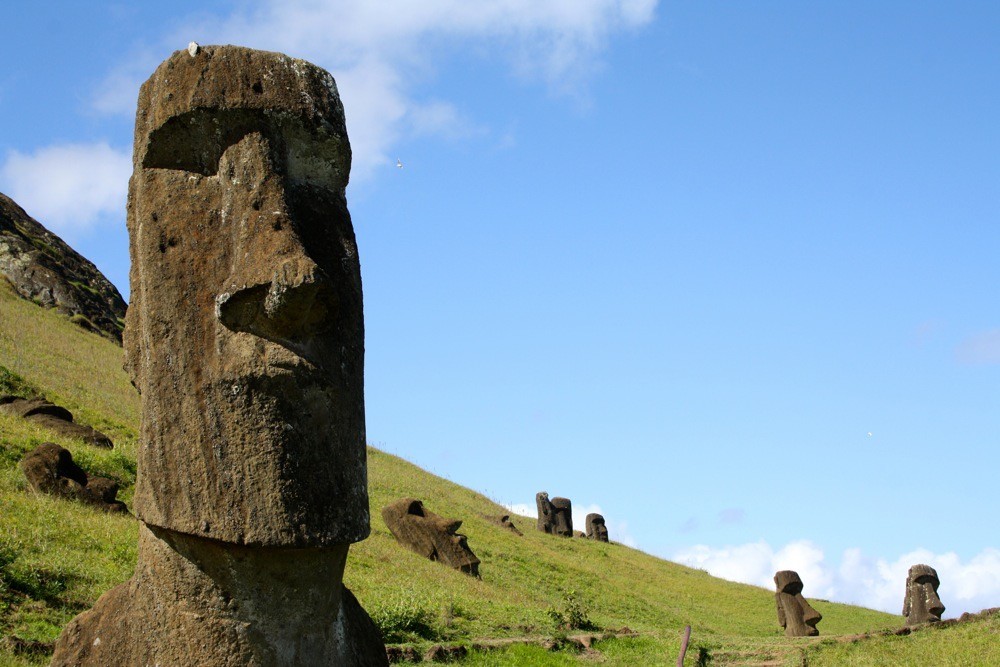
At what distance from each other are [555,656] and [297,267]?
9158mm

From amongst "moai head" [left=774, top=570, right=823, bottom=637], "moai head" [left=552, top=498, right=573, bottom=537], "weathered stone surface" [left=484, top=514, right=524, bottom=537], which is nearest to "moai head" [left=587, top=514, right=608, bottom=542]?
"moai head" [left=552, top=498, right=573, bottom=537]

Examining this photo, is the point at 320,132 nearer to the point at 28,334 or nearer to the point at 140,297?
the point at 140,297

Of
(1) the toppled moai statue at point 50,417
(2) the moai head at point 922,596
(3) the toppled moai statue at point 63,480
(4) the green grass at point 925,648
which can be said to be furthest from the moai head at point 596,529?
(3) the toppled moai statue at point 63,480

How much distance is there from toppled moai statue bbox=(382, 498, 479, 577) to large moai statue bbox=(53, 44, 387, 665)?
17.1m

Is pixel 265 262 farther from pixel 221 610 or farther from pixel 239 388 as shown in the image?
pixel 221 610

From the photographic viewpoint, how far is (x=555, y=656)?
41.8ft

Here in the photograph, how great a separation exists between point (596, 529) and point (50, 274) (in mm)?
28860

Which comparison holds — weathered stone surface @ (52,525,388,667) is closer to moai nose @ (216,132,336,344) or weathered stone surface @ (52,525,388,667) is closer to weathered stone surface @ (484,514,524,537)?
moai nose @ (216,132,336,344)

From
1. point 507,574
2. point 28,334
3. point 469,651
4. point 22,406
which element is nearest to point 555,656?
point 469,651

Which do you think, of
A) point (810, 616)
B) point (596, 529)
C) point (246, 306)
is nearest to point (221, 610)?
point (246, 306)

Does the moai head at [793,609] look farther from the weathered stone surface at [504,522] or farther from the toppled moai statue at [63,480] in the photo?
the toppled moai statue at [63,480]

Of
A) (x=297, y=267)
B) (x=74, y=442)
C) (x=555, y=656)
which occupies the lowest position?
(x=555, y=656)

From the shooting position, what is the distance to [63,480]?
1520cm

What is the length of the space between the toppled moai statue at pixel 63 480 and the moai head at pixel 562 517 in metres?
23.3
